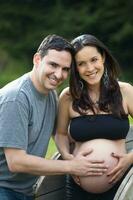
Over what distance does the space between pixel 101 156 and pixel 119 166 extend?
13 cm

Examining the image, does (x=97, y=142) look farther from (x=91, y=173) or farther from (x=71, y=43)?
(x=71, y=43)

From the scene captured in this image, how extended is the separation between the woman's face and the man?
0.22ft

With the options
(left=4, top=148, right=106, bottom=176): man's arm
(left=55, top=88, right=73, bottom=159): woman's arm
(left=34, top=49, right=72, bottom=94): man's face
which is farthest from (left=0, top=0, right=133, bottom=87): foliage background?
(left=4, top=148, right=106, bottom=176): man's arm

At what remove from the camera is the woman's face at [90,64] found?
3806mm

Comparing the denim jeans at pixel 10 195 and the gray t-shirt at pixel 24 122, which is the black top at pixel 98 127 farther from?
the denim jeans at pixel 10 195

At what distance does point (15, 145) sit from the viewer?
3570mm

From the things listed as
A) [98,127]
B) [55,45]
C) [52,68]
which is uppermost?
[55,45]

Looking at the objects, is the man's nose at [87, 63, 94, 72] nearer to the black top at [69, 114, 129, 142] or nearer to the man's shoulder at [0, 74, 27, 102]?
the black top at [69, 114, 129, 142]

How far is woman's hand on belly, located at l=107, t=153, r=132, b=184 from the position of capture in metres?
3.73

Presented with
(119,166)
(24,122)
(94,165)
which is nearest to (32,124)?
(24,122)

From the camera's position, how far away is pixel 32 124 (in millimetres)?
3701

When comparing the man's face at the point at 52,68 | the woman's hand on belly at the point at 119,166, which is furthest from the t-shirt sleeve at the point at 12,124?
the woman's hand on belly at the point at 119,166

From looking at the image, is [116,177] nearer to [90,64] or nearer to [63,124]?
[63,124]

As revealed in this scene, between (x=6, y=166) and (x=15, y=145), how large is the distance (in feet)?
0.81
